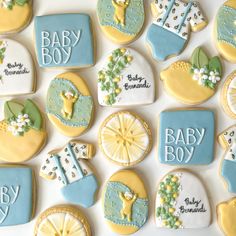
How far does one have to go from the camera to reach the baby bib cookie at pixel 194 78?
989mm

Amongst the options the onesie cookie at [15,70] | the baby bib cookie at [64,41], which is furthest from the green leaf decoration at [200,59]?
the onesie cookie at [15,70]

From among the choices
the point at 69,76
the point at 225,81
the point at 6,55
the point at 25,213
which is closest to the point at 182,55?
the point at 225,81

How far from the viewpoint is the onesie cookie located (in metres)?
1.00

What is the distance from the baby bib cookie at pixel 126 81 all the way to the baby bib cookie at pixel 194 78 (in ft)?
0.16

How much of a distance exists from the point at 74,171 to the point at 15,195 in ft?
0.51

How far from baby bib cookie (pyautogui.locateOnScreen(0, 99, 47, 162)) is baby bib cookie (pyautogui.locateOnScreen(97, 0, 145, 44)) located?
0.87 ft

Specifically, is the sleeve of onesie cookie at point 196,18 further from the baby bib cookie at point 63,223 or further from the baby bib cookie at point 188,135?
the baby bib cookie at point 63,223

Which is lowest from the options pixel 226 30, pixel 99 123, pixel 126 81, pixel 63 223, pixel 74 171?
pixel 63 223

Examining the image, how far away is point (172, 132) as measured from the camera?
100cm

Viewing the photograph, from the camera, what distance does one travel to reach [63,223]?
1.00 meters

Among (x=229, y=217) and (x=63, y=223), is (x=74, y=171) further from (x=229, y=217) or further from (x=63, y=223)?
(x=229, y=217)

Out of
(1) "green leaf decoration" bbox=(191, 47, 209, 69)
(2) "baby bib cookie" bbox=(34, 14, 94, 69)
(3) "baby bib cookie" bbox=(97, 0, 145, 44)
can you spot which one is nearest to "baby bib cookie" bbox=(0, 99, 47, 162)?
(2) "baby bib cookie" bbox=(34, 14, 94, 69)

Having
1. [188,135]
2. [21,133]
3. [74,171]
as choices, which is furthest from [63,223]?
[188,135]

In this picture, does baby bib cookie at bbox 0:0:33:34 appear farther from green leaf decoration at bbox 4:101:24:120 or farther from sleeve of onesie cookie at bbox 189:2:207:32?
sleeve of onesie cookie at bbox 189:2:207:32
